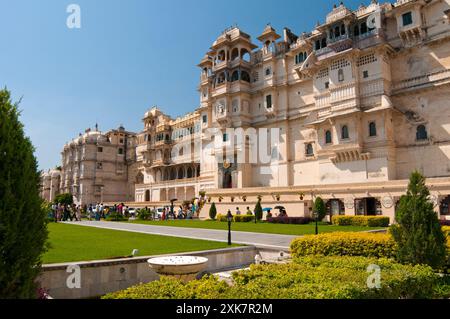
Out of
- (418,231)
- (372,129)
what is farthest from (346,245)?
(372,129)

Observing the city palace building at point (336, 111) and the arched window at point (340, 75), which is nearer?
the city palace building at point (336, 111)

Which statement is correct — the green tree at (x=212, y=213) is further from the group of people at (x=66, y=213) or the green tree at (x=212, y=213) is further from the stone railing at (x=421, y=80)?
the stone railing at (x=421, y=80)

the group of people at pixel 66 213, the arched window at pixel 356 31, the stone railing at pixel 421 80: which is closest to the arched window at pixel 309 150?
the stone railing at pixel 421 80

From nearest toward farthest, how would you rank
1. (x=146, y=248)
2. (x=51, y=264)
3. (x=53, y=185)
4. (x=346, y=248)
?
(x=51, y=264), (x=346, y=248), (x=146, y=248), (x=53, y=185)

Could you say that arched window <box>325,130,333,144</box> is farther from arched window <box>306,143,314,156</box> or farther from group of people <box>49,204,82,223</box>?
group of people <box>49,204,82,223</box>

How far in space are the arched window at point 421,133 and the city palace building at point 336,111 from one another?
0.27 ft

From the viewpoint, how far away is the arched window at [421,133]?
3195 centimetres

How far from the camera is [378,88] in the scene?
1316 inches

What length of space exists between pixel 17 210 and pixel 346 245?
31.3 feet

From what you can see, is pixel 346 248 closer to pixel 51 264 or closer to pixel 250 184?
pixel 51 264

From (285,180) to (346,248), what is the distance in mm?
30378
